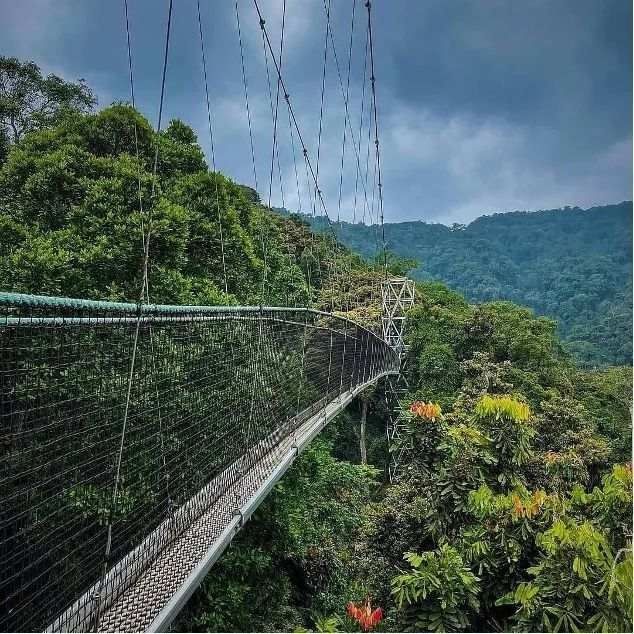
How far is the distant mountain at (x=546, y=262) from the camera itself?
20812 millimetres

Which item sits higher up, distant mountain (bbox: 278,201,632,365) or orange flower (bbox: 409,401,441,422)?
distant mountain (bbox: 278,201,632,365)

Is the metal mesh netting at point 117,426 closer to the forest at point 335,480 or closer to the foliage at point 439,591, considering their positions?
the forest at point 335,480

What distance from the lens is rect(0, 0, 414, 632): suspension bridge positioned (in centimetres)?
136

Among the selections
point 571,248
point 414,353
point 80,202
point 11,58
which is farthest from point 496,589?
point 571,248

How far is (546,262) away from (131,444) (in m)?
42.5

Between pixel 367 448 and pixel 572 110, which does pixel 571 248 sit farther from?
pixel 572 110

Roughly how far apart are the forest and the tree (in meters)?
0.03

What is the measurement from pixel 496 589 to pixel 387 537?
112cm

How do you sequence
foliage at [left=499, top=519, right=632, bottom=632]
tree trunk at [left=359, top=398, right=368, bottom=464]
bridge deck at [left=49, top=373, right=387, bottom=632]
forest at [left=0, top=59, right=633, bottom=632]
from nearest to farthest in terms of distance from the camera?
bridge deck at [left=49, top=373, right=387, bottom=632] < foliage at [left=499, top=519, right=632, bottom=632] < forest at [left=0, top=59, right=633, bottom=632] < tree trunk at [left=359, top=398, right=368, bottom=464]

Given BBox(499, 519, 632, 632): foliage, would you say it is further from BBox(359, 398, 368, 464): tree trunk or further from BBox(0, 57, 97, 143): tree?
BBox(359, 398, 368, 464): tree trunk

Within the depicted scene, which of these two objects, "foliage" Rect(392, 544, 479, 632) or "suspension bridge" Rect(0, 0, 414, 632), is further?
"foliage" Rect(392, 544, 479, 632)

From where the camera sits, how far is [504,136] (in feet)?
25.2

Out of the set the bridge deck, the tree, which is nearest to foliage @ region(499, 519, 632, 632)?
the bridge deck

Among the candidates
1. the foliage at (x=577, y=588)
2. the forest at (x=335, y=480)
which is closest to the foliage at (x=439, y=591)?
the forest at (x=335, y=480)
